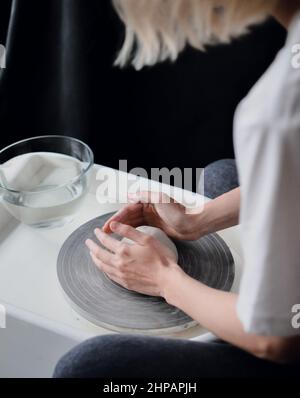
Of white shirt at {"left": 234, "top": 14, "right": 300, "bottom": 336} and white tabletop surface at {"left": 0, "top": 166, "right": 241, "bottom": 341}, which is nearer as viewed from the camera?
white shirt at {"left": 234, "top": 14, "right": 300, "bottom": 336}

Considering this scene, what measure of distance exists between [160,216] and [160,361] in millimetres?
345

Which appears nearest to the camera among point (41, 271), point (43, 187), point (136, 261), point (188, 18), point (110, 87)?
point (188, 18)

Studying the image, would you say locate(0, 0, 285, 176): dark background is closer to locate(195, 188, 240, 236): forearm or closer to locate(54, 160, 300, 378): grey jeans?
locate(195, 188, 240, 236): forearm

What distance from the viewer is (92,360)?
849mm

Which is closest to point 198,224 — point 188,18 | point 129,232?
point 129,232

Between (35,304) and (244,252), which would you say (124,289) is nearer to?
(35,304)

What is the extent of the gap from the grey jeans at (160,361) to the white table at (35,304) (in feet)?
0.27

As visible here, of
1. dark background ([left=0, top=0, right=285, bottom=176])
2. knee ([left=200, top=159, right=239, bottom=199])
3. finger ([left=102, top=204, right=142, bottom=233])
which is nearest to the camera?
finger ([left=102, top=204, right=142, bottom=233])

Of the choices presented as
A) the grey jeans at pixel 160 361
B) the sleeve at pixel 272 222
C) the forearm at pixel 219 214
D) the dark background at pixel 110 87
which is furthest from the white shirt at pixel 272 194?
the dark background at pixel 110 87

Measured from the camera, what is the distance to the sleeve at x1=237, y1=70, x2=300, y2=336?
2.03 ft

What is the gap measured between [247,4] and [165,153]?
48.2 inches

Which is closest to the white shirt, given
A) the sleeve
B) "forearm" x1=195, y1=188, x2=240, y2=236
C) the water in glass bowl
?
the sleeve
